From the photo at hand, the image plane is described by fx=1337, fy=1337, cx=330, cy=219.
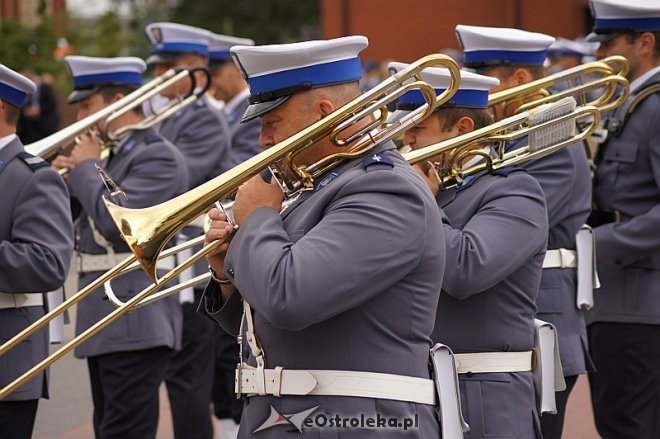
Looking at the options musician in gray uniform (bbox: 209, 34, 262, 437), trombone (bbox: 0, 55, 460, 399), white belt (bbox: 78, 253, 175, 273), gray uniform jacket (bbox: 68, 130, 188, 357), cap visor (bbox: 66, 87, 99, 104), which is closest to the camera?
trombone (bbox: 0, 55, 460, 399)

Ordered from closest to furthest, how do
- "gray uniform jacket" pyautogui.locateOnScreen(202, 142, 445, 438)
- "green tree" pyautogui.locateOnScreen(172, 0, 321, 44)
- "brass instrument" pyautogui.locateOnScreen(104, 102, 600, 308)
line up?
1. "gray uniform jacket" pyautogui.locateOnScreen(202, 142, 445, 438)
2. "brass instrument" pyautogui.locateOnScreen(104, 102, 600, 308)
3. "green tree" pyautogui.locateOnScreen(172, 0, 321, 44)

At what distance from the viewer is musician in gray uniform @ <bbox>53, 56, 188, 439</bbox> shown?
225 inches

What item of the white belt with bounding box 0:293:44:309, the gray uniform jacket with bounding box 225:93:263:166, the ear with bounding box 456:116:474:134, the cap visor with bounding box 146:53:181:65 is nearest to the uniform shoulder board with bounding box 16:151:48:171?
the white belt with bounding box 0:293:44:309

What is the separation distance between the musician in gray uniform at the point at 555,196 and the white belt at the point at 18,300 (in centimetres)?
178

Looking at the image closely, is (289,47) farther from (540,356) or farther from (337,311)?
(540,356)

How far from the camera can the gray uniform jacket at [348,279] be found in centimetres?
307

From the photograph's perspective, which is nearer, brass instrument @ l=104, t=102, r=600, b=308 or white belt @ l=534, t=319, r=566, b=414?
brass instrument @ l=104, t=102, r=600, b=308

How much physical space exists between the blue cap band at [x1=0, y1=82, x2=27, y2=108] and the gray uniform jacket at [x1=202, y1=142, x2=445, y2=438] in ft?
5.78

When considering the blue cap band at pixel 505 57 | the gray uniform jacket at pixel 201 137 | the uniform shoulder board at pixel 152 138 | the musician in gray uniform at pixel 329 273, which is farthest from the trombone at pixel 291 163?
the gray uniform jacket at pixel 201 137

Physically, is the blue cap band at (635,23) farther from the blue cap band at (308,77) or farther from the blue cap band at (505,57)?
the blue cap band at (308,77)

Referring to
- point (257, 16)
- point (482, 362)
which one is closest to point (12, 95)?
point (482, 362)

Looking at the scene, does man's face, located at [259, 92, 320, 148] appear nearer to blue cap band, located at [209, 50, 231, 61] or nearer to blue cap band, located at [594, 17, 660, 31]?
blue cap band, located at [594, 17, 660, 31]

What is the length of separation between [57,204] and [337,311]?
186 cm

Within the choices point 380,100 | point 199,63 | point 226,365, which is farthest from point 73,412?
point 380,100
